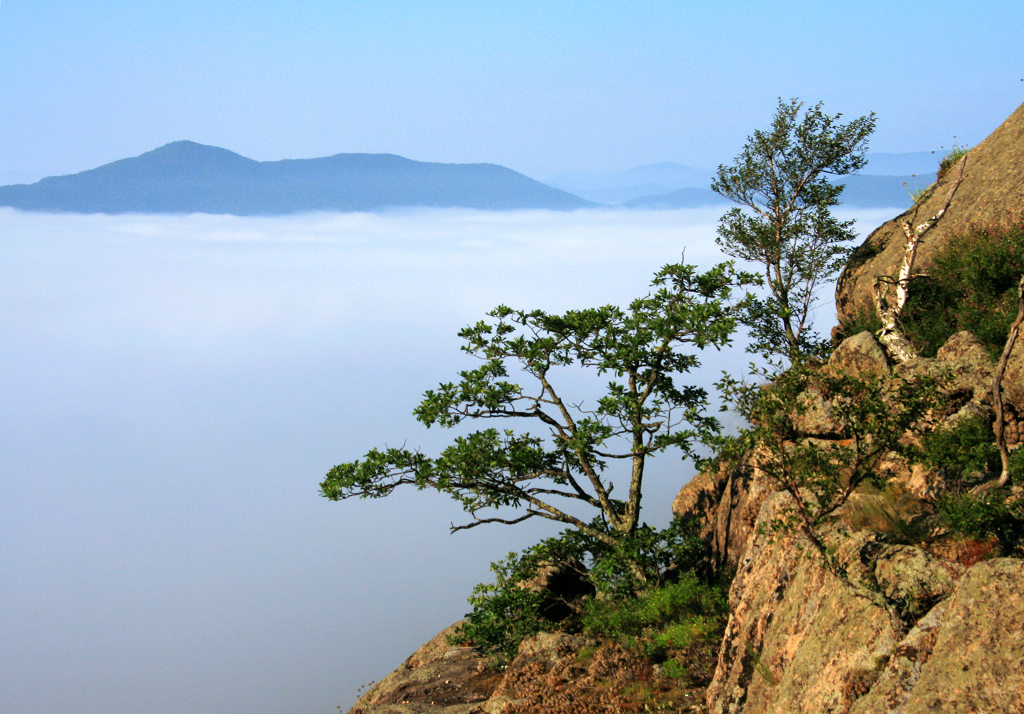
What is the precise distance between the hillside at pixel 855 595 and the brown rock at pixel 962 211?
27.9 ft

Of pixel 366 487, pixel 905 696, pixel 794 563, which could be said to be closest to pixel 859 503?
pixel 794 563

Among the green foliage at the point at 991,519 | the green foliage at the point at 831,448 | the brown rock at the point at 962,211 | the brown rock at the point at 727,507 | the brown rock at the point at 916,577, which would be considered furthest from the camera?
the brown rock at the point at 962,211

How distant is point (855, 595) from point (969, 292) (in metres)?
16.8

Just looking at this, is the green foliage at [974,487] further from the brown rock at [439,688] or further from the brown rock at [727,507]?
the brown rock at [439,688]

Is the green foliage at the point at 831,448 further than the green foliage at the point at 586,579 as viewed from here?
No

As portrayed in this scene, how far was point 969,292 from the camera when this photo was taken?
25312 mm

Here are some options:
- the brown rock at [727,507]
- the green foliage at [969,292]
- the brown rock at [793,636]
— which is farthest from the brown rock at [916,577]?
the green foliage at [969,292]

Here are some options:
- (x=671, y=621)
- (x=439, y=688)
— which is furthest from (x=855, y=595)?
(x=439, y=688)

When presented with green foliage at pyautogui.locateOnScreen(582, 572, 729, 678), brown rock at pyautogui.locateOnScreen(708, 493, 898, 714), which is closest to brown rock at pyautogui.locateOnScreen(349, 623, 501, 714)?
green foliage at pyautogui.locateOnScreen(582, 572, 729, 678)

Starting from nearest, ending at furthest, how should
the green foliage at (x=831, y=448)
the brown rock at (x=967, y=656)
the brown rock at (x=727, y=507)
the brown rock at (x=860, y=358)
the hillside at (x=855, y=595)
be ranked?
the brown rock at (x=967, y=656)
the hillside at (x=855, y=595)
the green foliage at (x=831, y=448)
the brown rock at (x=727, y=507)
the brown rock at (x=860, y=358)

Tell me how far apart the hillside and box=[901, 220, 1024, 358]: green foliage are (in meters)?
3.35

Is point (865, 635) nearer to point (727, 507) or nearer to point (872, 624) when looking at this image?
point (872, 624)

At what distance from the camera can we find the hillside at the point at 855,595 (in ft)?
32.3

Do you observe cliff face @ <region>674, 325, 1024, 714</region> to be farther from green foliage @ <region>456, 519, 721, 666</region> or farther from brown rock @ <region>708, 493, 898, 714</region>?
green foliage @ <region>456, 519, 721, 666</region>
